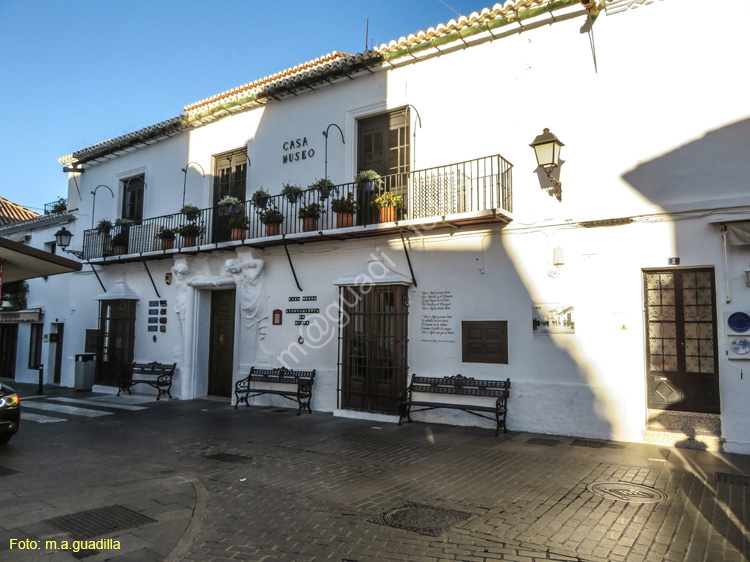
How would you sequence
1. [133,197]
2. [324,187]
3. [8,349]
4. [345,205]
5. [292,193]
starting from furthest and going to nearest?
[8,349], [133,197], [292,193], [324,187], [345,205]

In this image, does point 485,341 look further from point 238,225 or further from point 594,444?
point 238,225

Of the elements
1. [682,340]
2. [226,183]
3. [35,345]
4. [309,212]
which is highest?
[226,183]

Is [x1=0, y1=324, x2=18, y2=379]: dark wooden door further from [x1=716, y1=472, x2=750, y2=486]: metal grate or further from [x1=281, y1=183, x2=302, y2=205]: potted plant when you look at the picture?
[x1=716, y1=472, x2=750, y2=486]: metal grate

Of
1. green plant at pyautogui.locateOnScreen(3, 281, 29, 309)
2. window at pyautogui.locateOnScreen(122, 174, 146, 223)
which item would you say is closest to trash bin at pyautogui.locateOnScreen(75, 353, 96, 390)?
window at pyautogui.locateOnScreen(122, 174, 146, 223)

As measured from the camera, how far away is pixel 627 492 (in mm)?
→ 5664

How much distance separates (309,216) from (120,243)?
7.24m

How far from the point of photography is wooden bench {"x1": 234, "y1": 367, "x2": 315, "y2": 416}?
11180 millimetres

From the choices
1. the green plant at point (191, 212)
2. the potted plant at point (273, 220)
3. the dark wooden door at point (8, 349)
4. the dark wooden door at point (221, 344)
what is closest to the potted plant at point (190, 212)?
the green plant at point (191, 212)

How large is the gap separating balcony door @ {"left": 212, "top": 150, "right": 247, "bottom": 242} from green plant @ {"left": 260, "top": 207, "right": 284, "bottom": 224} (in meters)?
1.76

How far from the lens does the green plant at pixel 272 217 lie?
12.0 meters

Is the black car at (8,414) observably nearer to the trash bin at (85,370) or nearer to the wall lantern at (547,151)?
the trash bin at (85,370)

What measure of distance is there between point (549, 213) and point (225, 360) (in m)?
8.90

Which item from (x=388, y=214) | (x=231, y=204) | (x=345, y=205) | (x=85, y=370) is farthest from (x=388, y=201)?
(x=85, y=370)

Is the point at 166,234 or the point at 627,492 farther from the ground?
the point at 166,234
